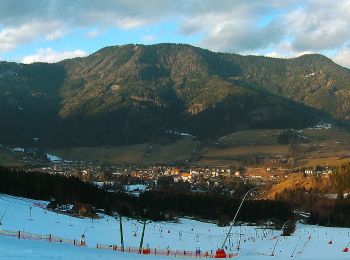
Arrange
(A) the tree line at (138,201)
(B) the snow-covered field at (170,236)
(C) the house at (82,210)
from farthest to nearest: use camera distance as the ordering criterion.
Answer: (A) the tree line at (138,201) → (C) the house at (82,210) → (B) the snow-covered field at (170,236)

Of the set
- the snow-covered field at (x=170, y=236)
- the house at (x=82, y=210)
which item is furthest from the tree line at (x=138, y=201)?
the snow-covered field at (x=170, y=236)

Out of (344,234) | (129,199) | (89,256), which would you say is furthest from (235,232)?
(89,256)

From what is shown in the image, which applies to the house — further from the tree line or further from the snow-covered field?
the tree line

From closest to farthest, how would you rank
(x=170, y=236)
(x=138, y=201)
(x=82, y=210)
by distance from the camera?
(x=170, y=236) < (x=82, y=210) < (x=138, y=201)

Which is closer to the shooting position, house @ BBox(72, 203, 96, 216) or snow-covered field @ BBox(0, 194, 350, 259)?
snow-covered field @ BBox(0, 194, 350, 259)

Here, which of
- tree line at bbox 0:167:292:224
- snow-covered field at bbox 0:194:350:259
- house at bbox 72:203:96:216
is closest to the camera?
snow-covered field at bbox 0:194:350:259

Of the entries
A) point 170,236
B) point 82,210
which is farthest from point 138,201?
point 170,236

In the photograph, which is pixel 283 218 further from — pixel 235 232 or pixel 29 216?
pixel 29 216

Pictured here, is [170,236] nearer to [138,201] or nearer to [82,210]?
[82,210]

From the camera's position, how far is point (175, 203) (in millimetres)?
142375

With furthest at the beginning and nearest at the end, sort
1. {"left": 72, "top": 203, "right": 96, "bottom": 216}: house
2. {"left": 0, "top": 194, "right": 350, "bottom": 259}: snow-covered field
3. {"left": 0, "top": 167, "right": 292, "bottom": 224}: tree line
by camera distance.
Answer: {"left": 0, "top": 167, "right": 292, "bottom": 224}: tree line → {"left": 72, "top": 203, "right": 96, "bottom": 216}: house → {"left": 0, "top": 194, "right": 350, "bottom": 259}: snow-covered field

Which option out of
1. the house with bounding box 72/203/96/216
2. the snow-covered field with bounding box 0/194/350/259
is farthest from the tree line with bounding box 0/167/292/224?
the snow-covered field with bounding box 0/194/350/259

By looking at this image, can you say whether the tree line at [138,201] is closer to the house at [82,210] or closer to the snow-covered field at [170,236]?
the house at [82,210]

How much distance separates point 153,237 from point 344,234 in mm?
43840
